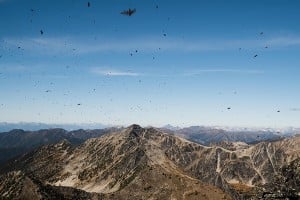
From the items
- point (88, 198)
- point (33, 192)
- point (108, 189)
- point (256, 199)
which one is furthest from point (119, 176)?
point (256, 199)

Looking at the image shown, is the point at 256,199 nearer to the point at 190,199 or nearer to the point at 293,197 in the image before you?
the point at 293,197

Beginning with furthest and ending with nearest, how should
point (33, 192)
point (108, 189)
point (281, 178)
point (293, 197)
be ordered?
1. point (108, 189)
2. point (33, 192)
3. point (281, 178)
4. point (293, 197)

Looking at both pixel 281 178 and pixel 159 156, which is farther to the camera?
pixel 159 156

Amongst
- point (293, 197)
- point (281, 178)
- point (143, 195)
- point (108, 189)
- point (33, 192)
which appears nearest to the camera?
point (293, 197)

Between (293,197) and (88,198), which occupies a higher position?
(293,197)

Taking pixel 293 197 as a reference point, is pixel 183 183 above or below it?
below

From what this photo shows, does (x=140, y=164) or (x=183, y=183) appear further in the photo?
(x=140, y=164)

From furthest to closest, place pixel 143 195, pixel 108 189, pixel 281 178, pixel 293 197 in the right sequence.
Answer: pixel 108 189 < pixel 143 195 < pixel 281 178 < pixel 293 197

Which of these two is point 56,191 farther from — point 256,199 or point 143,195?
point 256,199

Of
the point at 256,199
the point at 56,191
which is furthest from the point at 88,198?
the point at 256,199
